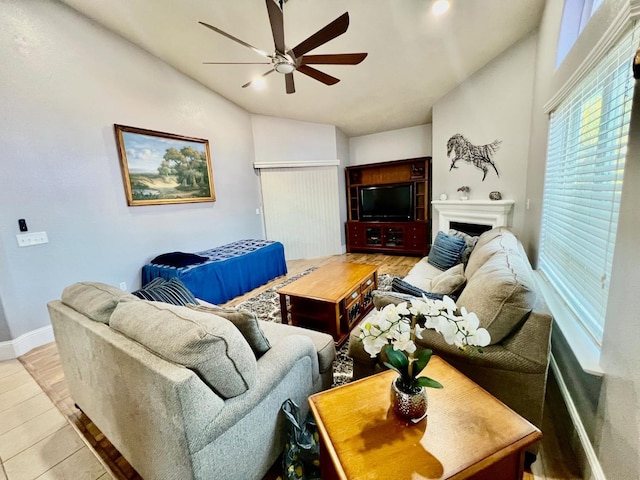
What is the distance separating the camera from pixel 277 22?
1867 mm

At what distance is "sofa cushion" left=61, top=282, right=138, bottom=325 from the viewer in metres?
1.25

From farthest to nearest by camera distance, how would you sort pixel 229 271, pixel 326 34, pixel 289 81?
pixel 229 271 → pixel 289 81 → pixel 326 34

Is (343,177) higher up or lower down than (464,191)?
higher up

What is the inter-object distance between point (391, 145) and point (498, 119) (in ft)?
7.79

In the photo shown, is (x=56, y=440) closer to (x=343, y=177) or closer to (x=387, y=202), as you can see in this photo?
(x=387, y=202)

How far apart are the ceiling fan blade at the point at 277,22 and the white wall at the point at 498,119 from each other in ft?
10.0

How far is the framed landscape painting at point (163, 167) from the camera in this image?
3.24 m

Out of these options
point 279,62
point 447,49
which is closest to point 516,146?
point 447,49

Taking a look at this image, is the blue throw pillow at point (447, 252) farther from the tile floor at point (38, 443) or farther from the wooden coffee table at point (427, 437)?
the tile floor at point (38, 443)

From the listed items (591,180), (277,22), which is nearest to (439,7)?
(277,22)

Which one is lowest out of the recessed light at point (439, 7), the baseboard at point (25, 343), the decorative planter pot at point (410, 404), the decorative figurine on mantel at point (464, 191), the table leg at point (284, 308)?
the baseboard at point (25, 343)

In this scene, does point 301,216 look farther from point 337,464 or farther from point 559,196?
point 337,464

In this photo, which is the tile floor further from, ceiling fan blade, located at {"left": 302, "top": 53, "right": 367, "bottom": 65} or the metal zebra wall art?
the metal zebra wall art

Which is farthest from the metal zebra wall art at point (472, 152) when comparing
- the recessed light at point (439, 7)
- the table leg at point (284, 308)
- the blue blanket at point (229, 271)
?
the table leg at point (284, 308)
